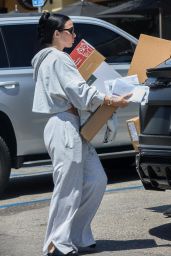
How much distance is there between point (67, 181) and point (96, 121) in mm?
522

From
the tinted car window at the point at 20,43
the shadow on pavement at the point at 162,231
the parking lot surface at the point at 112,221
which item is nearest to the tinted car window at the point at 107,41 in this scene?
the tinted car window at the point at 20,43

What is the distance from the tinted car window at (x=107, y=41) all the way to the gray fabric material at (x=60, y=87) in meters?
3.15

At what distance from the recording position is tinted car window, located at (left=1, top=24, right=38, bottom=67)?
8195 mm

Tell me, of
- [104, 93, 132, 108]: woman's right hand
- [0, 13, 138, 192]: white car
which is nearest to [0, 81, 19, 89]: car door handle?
[0, 13, 138, 192]: white car

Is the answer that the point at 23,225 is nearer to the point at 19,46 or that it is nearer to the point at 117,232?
the point at 117,232

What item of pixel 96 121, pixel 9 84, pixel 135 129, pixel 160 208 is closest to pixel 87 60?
pixel 96 121

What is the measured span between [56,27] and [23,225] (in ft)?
7.01

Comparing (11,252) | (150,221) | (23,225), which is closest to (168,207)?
(150,221)

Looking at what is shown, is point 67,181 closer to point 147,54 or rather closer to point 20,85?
point 147,54

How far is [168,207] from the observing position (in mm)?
7035

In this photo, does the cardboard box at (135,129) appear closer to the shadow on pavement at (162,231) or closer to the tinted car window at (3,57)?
the shadow on pavement at (162,231)

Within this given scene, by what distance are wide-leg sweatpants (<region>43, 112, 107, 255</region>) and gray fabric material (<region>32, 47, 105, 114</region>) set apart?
0.12 metres

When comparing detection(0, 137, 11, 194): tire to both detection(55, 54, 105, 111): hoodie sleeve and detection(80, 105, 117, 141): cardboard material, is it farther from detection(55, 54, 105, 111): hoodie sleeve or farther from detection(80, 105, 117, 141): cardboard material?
detection(55, 54, 105, 111): hoodie sleeve

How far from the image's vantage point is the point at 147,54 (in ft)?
20.1
